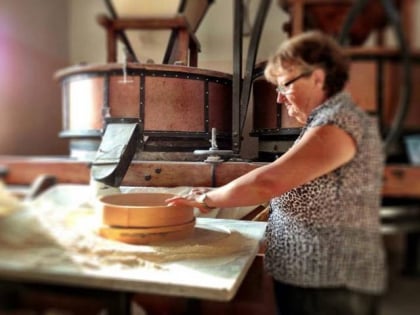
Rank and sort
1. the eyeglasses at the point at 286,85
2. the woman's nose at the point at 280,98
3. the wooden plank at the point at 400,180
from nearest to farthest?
the wooden plank at the point at 400,180, the eyeglasses at the point at 286,85, the woman's nose at the point at 280,98

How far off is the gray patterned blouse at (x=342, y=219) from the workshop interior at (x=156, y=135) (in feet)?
0.08

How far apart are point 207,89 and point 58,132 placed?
1.19 ft

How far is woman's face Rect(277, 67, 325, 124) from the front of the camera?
32.0 inches

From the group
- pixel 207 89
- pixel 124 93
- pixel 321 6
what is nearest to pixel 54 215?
pixel 124 93

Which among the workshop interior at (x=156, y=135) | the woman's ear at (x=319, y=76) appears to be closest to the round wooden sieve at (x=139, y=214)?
the workshop interior at (x=156, y=135)

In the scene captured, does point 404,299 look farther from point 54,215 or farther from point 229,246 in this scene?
point 54,215

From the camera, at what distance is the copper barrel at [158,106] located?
2.90 ft

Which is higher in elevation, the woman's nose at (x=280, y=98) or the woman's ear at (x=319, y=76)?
the woman's ear at (x=319, y=76)

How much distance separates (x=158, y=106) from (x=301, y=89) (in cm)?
34

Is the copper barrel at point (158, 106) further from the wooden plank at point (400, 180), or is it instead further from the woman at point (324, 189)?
the wooden plank at point (400, 180)

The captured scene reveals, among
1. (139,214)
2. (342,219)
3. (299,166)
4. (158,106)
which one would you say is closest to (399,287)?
(342,219)

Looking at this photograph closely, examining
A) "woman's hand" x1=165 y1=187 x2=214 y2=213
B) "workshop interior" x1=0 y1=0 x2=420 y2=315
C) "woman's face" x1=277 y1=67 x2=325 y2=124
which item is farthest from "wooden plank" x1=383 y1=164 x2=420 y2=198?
"woman's hand" x1=165 y1=187 x2=214 y2=213

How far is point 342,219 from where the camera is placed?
0.78m

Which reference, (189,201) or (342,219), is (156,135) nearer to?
(189,201)
